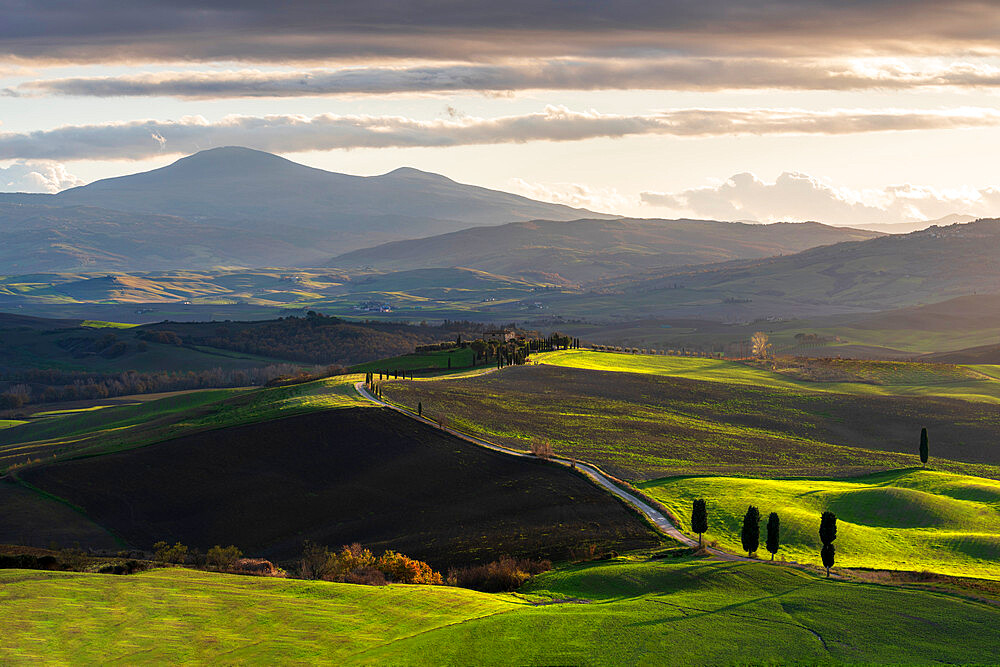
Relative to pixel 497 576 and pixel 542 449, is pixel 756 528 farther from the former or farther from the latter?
pixel 542 449

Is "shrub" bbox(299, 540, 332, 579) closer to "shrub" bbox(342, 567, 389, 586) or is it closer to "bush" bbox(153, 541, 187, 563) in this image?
"shrub" bbox(342, 567, 389, 586)

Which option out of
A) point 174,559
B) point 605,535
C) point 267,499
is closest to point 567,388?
point 267,499

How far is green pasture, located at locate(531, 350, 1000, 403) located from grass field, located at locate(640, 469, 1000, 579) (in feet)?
184

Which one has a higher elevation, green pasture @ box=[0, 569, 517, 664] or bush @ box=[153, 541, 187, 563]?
green pasture @ box=[0, 569, 517, 664]

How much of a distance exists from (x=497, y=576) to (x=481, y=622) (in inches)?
536

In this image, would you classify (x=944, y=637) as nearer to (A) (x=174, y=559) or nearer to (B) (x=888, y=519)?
(B) (x=888, y=519)

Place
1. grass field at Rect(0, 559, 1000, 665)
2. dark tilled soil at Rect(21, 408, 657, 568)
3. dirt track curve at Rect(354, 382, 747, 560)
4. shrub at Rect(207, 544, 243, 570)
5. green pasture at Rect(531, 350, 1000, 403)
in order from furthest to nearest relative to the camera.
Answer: green pasture at Rect(531, 350, 1000, 403) → dark tilled soil at Rect(21, 408, 657, 568) → dirt track curve at Rect(354, 382, 747, 560) → shrub at Rect(207, 544, 243, 570) → grass field at Rect(0, 559, 1000, 665)

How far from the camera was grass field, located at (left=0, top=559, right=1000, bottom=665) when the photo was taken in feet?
107

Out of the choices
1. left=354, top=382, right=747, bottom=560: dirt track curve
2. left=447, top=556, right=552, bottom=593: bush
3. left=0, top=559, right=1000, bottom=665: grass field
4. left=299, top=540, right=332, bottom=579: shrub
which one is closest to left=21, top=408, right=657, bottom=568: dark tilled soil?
left=354, top=382, right=747, bottom=560: dirt track curve

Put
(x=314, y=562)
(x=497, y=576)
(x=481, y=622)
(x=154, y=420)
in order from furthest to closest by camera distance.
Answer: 1. (x=154, y=420)
2. (x=314, y=562)
3. (x=497, y=576)
4. (x=481, y=622)

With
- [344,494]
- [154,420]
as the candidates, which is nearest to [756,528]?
[344,494]

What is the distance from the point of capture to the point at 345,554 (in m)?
54.8

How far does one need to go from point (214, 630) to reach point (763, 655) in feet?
65.2

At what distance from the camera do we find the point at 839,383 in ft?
461
